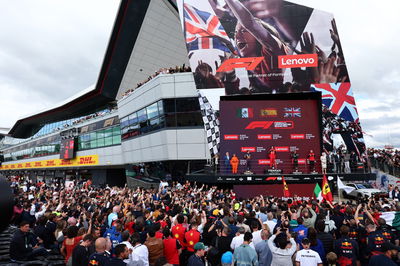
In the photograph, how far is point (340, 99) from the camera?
20.5 m

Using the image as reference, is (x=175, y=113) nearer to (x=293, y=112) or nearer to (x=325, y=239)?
(x=293, y=112)

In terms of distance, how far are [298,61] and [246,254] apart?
61.7 ft

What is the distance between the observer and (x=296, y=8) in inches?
834

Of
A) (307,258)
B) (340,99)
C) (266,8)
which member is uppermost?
(266,8)

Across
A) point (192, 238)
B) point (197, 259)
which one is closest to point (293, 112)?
point (192, 238)

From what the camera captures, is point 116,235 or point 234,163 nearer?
point 116,235

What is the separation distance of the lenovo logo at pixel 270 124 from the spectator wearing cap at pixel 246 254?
1676cm

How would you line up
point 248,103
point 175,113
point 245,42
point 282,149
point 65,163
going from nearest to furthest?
point 282,149 < point 245,42 < point 248,103 < point 175,113 < point 65,163

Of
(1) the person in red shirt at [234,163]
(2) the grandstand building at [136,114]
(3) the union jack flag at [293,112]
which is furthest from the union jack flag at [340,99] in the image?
(2) the grandstand building at [136,114]

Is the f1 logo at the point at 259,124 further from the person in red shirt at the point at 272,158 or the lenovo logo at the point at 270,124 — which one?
the person in red shirt at the point at 272,158

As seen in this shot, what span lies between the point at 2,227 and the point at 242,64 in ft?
68.0

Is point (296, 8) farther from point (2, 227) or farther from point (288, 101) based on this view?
point (2, 227)

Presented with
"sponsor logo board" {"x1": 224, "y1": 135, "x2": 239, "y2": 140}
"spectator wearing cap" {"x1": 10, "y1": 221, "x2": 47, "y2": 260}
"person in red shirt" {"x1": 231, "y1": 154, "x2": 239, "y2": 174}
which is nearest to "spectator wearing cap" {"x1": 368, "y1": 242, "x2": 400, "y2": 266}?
"spectator wearing cap" {"x1": 10, "y1": 221, "x2": 47, "y2": 260}

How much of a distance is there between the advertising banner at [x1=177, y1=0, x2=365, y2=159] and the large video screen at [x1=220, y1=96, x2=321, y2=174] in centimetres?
91
